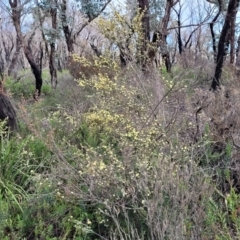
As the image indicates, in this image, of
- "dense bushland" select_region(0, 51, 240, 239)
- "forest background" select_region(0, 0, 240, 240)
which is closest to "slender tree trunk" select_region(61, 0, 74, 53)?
"forest background" select_region(0, 0, 240, 240)

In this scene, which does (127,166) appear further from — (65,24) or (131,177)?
(65,24)

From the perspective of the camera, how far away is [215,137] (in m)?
4.55

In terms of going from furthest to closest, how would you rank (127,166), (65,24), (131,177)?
(65,24)
(127,166)
(131,177)

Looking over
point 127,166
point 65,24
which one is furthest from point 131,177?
point 65,24

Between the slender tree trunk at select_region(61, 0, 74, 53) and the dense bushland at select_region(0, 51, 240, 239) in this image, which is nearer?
the dense bushland at select_region(0, 51, 240, 239)

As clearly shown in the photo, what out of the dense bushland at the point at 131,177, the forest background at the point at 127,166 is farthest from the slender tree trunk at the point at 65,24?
the dense bushland at the point at 131,177

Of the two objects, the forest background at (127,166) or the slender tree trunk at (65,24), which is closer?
the forest background at (127,166)

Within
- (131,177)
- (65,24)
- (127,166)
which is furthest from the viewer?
(65,24)

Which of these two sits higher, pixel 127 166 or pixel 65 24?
pixel 65 24

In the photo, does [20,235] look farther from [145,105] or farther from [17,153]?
[145,105]

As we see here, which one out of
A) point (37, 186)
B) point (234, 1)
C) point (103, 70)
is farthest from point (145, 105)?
point (234, 1)

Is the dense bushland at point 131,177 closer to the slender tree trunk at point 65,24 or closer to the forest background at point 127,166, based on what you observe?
the forest background at point 127,166

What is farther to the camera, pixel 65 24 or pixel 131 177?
pixel 65 24

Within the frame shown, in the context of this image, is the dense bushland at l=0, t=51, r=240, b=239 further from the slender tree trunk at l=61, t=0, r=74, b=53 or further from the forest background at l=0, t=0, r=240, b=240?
the slender tree trunk at l=61, t=0, r=74, b=53
